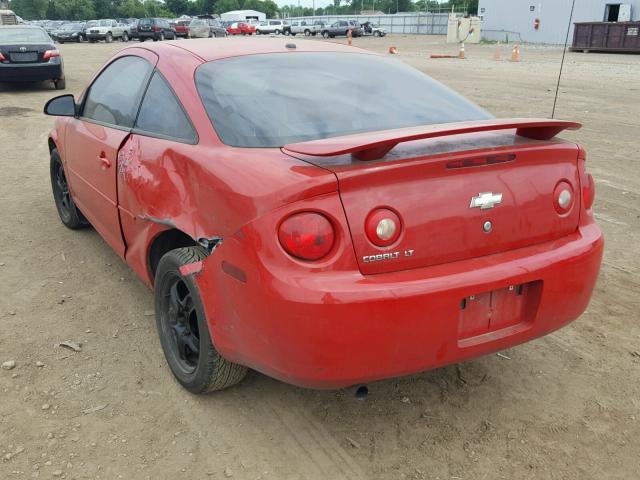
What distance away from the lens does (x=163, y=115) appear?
3.13 m

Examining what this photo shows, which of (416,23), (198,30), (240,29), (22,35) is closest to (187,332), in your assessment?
(22,35)

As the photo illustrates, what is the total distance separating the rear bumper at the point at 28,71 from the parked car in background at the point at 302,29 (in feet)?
140

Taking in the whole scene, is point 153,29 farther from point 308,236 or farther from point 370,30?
point 308,236

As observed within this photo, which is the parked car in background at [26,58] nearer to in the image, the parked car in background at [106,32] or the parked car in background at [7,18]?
the parked car in background at [7,18]

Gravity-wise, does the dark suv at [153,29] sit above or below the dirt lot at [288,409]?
above

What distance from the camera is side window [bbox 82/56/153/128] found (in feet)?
11.5

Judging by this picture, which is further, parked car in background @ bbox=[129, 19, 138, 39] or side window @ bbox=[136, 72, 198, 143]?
parked car in background @ bbox=[129, 19, 138, 39]

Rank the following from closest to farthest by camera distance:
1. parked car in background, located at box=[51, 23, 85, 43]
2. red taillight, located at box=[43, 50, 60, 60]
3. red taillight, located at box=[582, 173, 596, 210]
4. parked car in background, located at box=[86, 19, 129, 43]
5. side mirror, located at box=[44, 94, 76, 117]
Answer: red taillight, located at box=[582, 173, 596, 210], side mirror, located at box=[44, 94, 76, 117], red taillight, located at box=[43, 50, 60, 60], parked car in background, located at box=[86, 19, 129, 43], parked car in background, located at box=[51, 23, 85, 43]

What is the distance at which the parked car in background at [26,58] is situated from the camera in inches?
536

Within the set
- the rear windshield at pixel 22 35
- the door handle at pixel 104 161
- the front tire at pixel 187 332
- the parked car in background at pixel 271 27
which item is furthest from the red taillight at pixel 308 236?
the parked car in background at pixel 271 27

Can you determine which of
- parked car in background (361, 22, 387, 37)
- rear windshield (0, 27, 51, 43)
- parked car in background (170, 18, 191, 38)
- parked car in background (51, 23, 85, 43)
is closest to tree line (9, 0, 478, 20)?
parked car in background (361, 22, 387, 37)

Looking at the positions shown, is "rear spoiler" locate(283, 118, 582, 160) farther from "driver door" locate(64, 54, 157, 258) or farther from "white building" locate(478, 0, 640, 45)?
"white building" locate(478, 0, 640, 45)

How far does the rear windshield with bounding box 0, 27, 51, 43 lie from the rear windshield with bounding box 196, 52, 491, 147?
1289 centimetres

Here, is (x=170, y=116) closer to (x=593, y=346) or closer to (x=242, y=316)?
(x=242, y=316)
